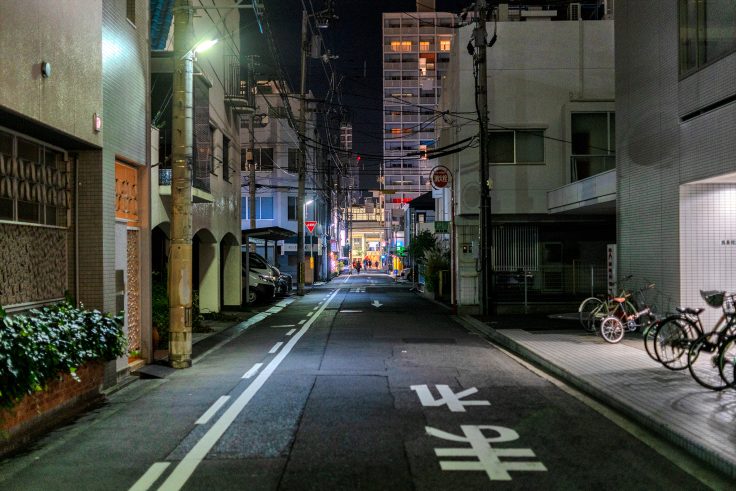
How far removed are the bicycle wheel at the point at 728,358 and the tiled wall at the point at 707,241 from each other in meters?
4.03

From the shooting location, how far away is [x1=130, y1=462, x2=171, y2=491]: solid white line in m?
5.09

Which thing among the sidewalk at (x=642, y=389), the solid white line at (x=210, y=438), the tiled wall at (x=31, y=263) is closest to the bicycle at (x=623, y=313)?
the sidewalk at (x=642, y=389)

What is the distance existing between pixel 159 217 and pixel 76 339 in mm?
7119

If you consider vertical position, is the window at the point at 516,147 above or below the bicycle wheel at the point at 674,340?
above

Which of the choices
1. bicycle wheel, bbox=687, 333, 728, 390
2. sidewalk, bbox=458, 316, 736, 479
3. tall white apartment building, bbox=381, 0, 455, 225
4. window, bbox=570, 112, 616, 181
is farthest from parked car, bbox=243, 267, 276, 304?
tall white apartment building, bbox=381, 0, 455, 225

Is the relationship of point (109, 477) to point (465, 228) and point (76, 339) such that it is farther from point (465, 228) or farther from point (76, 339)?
point (465, 228)

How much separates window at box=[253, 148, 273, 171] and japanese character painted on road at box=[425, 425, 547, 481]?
48.4m

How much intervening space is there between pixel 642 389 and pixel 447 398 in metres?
2.62

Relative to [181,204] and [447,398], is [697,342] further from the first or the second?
[181,204]

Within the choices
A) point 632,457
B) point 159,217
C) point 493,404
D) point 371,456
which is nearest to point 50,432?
point 371,456

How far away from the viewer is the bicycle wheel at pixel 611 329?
43.9 ft

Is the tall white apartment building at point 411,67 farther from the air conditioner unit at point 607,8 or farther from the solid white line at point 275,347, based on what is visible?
the solid white line at point 275,347

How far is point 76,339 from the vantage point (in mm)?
7801

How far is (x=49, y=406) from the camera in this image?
7.23m
